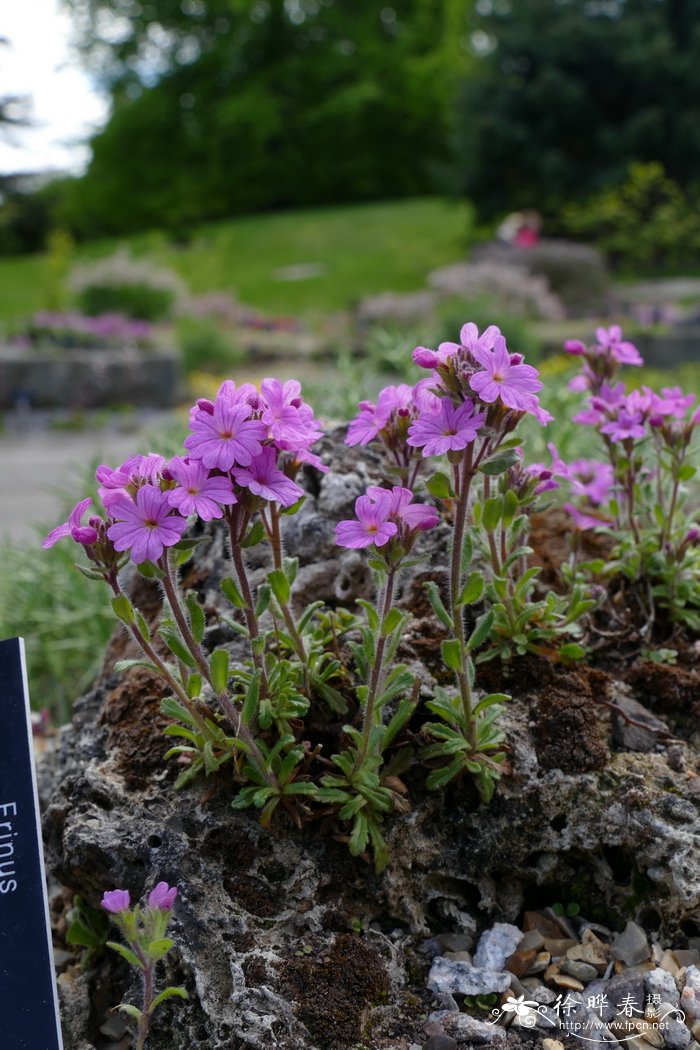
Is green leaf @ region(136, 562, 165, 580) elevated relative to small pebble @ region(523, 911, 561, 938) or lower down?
elevated

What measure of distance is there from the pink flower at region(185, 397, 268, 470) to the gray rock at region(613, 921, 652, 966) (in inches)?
46.0

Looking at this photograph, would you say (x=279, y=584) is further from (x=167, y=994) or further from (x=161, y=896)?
(x=167, y=994)

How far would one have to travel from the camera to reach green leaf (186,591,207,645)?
1630mm

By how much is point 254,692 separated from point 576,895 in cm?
82

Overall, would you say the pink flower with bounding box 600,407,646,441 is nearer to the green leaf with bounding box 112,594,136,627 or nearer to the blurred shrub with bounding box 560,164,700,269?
the green leaf with bounding box 112,594,136,627

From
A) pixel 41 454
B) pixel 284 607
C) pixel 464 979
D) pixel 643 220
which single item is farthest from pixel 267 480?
pixel 643 220

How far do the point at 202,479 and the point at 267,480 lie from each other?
0.36 feet

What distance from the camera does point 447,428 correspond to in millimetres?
1505

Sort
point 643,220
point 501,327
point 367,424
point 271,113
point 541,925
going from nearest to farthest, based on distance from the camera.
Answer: point 367,424, point 541,925, point 501,327, point 643,220, point 271,113

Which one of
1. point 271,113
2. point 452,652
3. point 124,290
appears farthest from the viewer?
point 271,113

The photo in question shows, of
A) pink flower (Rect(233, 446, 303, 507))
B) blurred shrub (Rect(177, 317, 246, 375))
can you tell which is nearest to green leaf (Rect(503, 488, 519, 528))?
pink flower (Rect(233, 446, 303, 507))

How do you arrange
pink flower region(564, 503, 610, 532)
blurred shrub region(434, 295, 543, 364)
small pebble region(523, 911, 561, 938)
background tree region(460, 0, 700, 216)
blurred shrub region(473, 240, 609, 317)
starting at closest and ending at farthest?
small pebble region(523, 911, 561, 938) < pink flower region(564, 503, 610, 532) < blurred shrub region(434, 295, 543, 364) < blurred shrub region(473, 240, 609, 317) < background tree region(460, 0, 700, 216)

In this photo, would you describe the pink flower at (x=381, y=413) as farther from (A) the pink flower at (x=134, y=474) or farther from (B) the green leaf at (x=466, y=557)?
(A) the pink flower at (x=134, y=474)

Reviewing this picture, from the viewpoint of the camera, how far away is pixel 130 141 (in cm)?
2914
